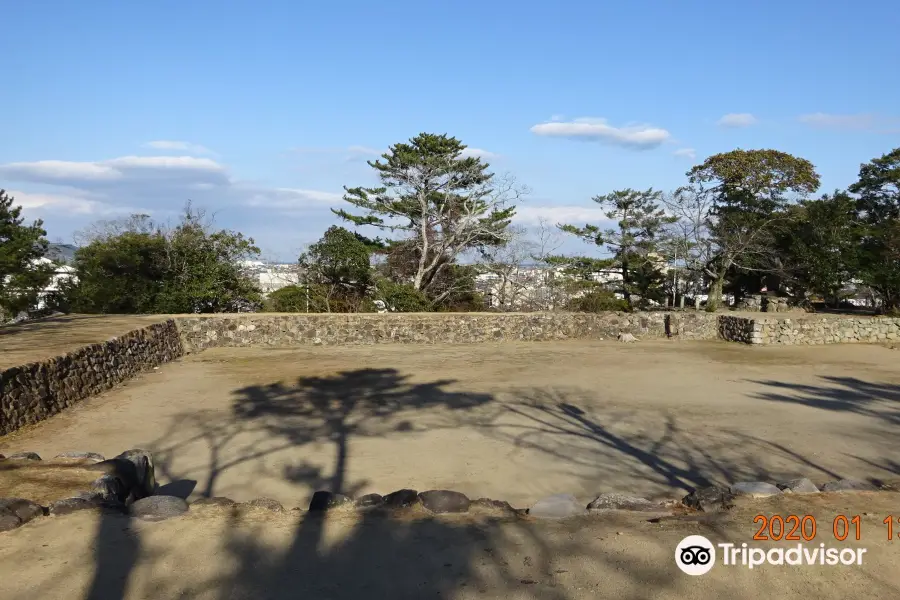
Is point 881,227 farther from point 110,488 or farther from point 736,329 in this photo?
point 110,488

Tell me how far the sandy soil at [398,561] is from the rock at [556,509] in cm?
17

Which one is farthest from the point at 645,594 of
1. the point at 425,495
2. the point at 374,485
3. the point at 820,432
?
the point at 820,432

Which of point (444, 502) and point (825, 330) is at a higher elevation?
point (825, 330)

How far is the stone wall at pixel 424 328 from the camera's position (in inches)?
615

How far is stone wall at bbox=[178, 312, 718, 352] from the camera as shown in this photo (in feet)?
51.2

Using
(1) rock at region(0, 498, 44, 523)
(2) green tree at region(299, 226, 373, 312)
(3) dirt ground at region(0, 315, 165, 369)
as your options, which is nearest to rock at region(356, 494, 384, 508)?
(1) rock at region(0, 498, 44, 523)

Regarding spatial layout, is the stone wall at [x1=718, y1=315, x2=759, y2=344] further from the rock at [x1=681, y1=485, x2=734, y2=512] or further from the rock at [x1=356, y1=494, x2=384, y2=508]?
the rock at [x1=356, y1=494, x2=384, y2=508]

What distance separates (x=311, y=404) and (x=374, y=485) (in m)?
3.77

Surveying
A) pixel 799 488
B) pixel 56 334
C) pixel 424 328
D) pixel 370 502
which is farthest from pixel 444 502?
pixel 424 328

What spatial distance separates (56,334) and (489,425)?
788 centimetres

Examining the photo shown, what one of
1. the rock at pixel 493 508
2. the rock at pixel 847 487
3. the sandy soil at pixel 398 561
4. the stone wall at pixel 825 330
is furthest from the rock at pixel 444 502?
the stone wall at pixel 825 330

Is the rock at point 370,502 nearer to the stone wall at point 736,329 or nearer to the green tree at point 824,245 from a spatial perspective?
the stone wall at point 736,329

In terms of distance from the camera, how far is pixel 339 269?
62.8 ft

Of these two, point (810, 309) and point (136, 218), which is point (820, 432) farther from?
point (136, 218)
